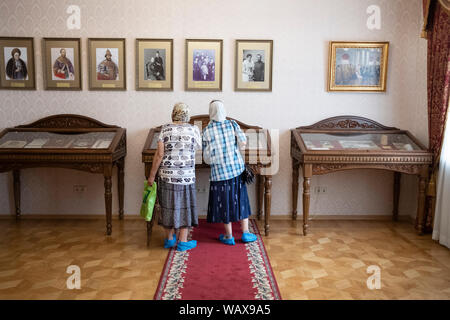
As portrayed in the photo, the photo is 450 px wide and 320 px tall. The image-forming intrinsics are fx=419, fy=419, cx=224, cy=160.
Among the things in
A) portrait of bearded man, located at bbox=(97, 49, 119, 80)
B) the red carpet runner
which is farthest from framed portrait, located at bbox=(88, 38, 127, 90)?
the red carpet runner

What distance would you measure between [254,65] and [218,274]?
3.34 m

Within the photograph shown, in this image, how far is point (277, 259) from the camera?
194 inches

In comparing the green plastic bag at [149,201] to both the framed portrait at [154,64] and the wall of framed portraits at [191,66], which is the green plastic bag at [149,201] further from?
the framed portrait at [154,64]

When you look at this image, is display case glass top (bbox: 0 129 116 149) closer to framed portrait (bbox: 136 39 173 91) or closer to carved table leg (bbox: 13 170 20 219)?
carved table leg (bbox: 13 170 20 219)

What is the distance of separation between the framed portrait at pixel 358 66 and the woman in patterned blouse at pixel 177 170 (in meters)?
2.66

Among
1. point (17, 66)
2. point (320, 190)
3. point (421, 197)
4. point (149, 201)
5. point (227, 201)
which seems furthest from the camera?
point (320, 190)

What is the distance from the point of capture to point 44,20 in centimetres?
623

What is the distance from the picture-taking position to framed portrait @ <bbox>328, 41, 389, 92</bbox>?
6355 mm

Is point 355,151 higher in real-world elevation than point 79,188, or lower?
higher

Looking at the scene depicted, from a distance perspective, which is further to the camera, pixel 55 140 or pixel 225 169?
pixel 55 140

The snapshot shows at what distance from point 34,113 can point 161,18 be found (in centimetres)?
242

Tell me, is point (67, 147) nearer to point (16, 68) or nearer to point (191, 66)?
point (16, 68)

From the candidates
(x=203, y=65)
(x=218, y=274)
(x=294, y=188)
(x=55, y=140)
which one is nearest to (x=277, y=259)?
(x=218, y=274)

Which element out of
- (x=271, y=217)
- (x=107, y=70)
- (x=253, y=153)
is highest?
(x=107, y=70)
